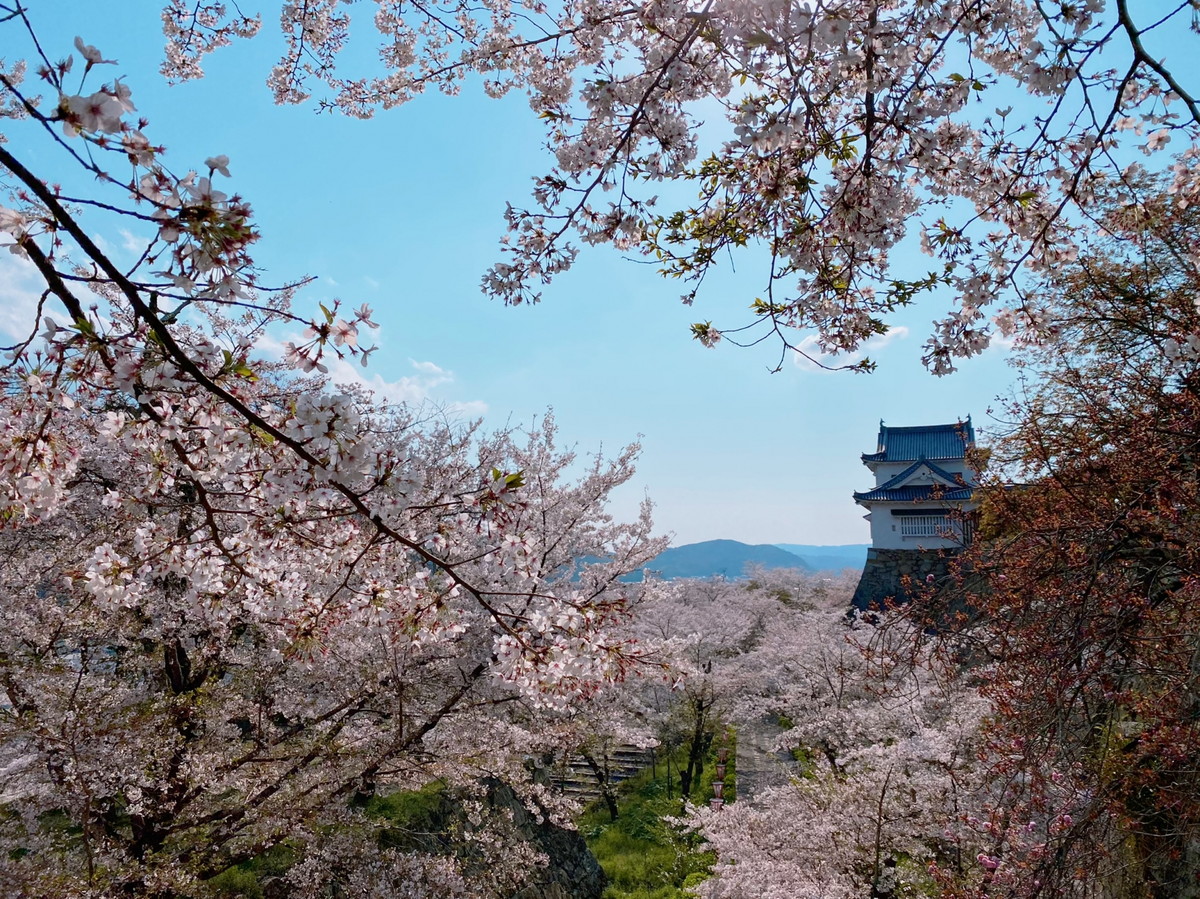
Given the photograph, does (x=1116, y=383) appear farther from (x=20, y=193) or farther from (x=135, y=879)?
(x=135, y=879)

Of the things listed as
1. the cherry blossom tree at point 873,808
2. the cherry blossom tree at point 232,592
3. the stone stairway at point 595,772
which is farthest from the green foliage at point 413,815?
the stone stairway at point 595,772

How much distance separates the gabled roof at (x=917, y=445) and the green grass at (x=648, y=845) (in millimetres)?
13983

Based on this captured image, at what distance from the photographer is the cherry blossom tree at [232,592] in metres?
1.74

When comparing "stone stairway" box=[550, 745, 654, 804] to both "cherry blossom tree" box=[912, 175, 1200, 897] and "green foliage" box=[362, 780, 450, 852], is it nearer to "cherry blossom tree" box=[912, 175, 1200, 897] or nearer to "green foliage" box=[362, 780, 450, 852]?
"green foliage" box=[362, 780, 450, 852]

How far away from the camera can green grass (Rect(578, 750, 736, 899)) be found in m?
10.5

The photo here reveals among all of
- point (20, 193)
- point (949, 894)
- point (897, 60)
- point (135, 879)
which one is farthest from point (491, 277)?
point (949, 894)

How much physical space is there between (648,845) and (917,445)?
1836 cm

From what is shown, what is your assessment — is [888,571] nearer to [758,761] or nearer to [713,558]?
[758,761]

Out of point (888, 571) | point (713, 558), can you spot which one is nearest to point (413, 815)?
point (888, 571)

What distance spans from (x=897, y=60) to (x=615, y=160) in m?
1.37

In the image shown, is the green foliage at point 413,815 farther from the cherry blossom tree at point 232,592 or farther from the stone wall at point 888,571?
the stone wall at point 888,571

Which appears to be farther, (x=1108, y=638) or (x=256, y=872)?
(x=256, y=872)

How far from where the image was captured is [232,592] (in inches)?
119

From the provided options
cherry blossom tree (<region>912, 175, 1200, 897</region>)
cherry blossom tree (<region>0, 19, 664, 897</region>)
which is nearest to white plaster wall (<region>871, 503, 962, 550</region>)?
cherry blossom tree (<region>0, 19, 664, 897</region>)
